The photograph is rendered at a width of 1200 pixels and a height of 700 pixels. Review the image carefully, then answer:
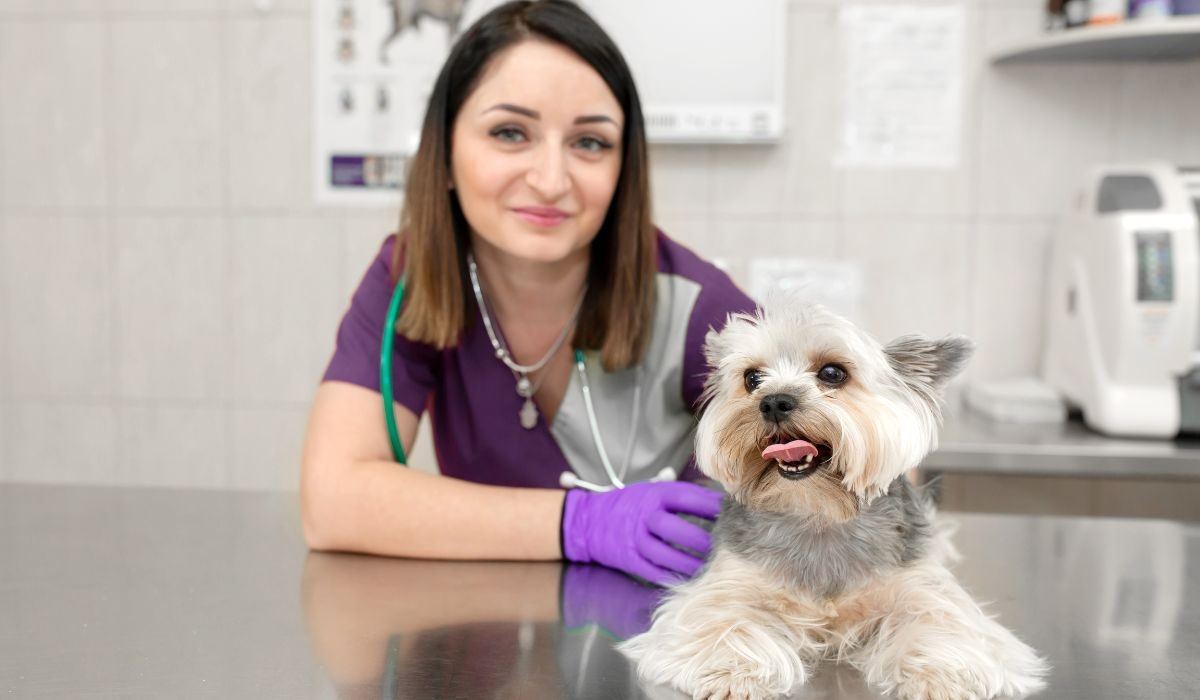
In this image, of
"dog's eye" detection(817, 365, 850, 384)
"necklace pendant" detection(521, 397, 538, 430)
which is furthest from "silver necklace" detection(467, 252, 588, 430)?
"dog's eye" detection(817, 365, 850, 384)

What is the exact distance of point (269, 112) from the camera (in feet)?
8.93

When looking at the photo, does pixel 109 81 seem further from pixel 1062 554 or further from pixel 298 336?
pixel 1062 554

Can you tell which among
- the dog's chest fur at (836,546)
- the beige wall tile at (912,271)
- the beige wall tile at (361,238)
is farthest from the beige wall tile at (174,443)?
the dog's chest fur at (836,546)

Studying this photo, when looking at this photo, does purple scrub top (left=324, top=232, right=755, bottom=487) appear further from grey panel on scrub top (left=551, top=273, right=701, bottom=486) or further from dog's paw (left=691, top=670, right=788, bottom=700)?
dog's paw (left=691, top=670, right=788, bottom=700)

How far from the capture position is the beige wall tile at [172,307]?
9.19ft

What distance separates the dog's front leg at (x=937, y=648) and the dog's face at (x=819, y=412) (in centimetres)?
11

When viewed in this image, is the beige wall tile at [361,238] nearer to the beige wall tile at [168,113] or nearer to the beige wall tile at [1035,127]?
the beige wall tile at [168,113]

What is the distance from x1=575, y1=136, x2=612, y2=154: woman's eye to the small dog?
0.52 metres

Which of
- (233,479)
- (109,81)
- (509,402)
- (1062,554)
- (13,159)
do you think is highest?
(109,81)

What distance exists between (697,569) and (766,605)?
16cm

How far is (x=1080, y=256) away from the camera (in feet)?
7.38

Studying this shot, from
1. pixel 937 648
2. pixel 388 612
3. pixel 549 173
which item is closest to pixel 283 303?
pixel 549 173

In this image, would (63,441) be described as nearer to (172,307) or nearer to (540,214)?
(172,307)

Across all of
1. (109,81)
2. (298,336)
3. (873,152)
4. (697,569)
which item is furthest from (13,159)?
(697,569)
